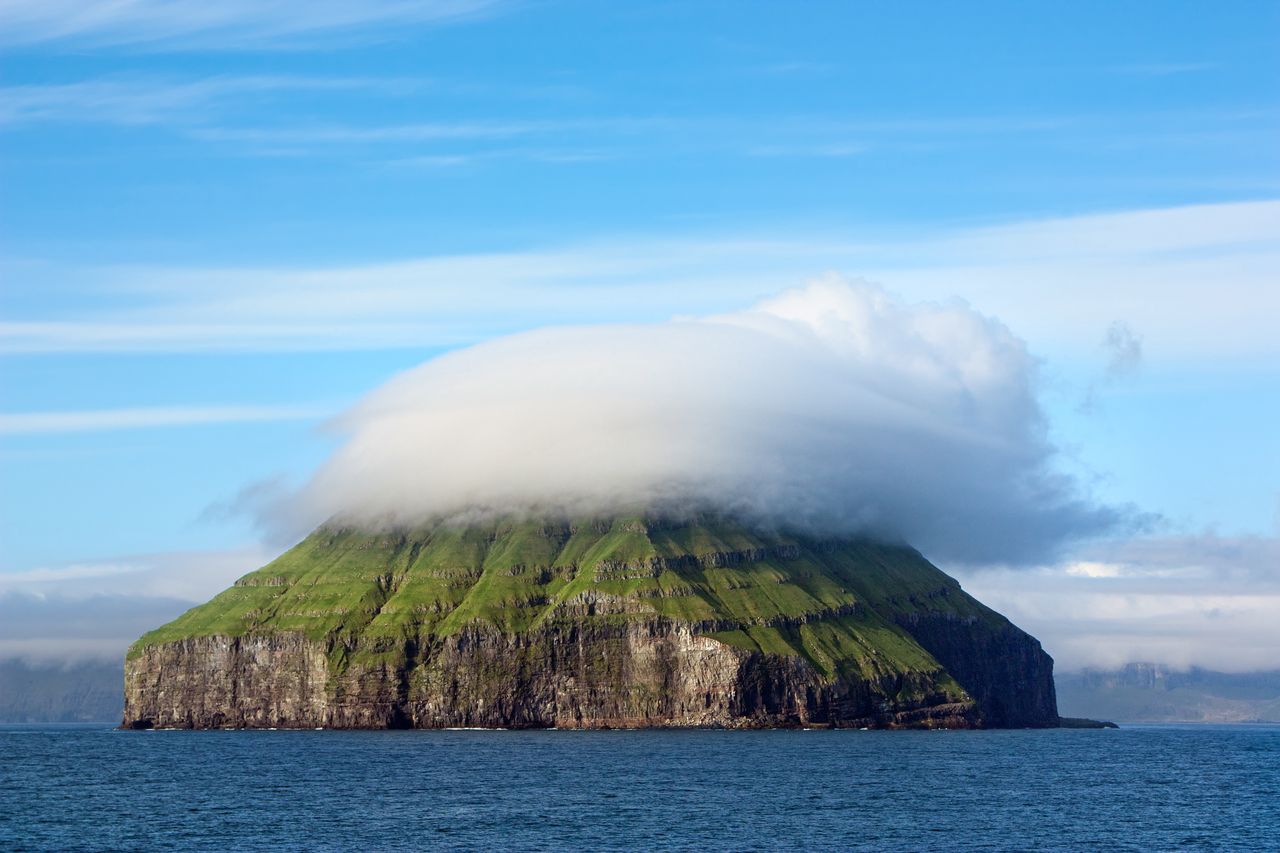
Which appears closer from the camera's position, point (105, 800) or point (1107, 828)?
point (1107, 828)

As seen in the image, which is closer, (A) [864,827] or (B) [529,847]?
(B) [529,847]

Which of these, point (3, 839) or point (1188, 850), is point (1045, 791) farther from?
point (3, 839)

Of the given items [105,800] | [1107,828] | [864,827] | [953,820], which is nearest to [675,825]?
[864,827]

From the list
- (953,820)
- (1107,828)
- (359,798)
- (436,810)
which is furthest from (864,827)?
(359,798)

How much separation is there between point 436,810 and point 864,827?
46.2m

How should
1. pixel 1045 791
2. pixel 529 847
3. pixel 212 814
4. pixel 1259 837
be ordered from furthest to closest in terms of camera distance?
1. pixel 1045 791
2. pixel 212 814
3. pixel 1259 837
4. pixel 529 847

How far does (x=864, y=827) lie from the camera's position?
504ft

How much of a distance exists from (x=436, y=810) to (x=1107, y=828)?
229 feet

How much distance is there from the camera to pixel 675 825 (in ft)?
508

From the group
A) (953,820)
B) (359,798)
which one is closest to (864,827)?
(953,820)

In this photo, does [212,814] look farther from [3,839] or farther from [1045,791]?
[1045,791]

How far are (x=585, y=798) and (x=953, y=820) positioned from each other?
43.5 meters

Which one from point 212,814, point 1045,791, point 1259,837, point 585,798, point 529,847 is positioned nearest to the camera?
point 529,847

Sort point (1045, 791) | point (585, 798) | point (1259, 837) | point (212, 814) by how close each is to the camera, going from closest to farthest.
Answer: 1. point (1259, 837)
2. point (212, 814)
3. point (585, 798)
4. point (1045, 791)
